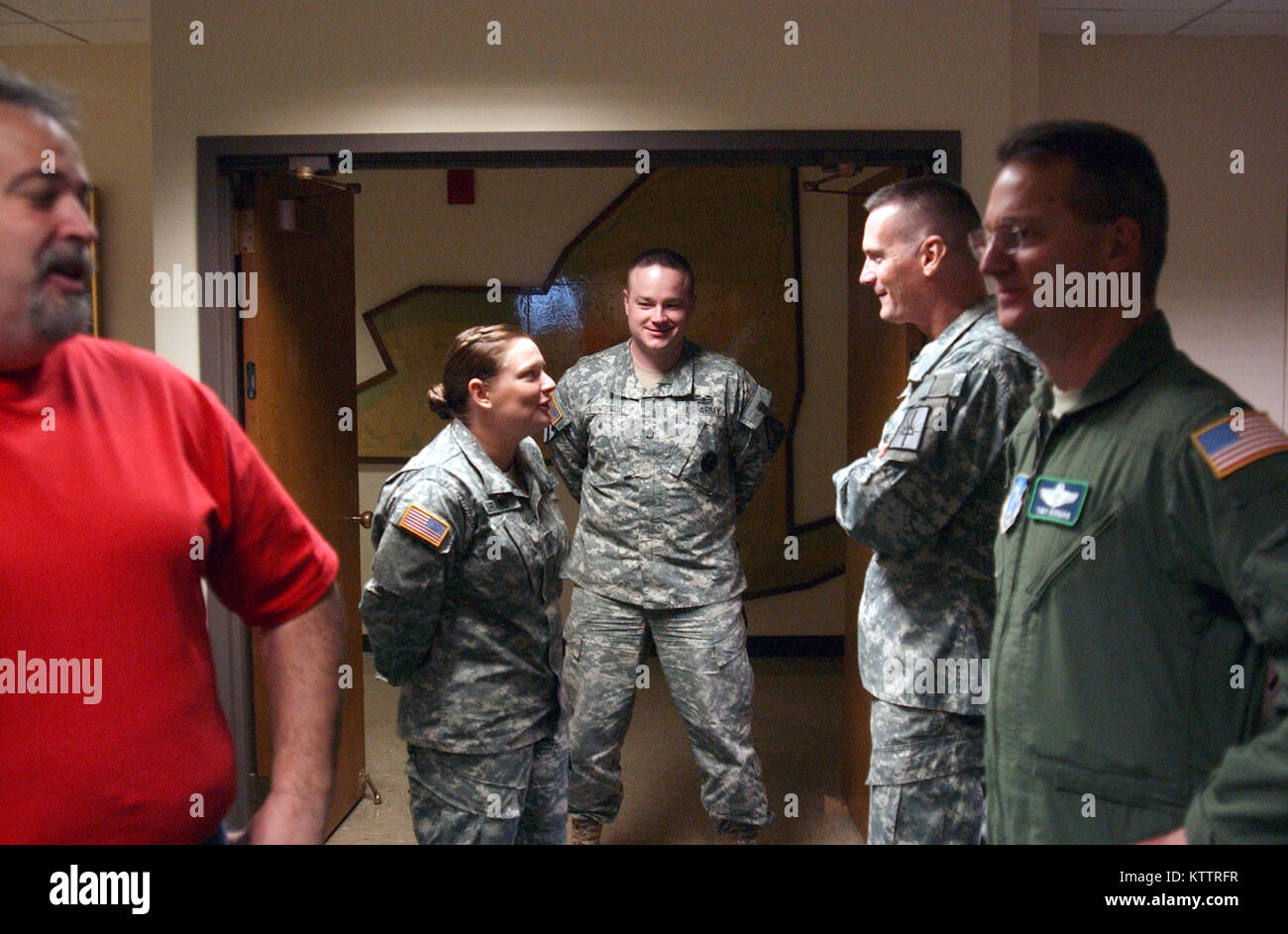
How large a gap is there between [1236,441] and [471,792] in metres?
1.16

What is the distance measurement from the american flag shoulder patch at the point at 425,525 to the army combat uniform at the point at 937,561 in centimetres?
60

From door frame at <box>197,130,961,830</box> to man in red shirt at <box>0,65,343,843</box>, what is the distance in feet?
4.23

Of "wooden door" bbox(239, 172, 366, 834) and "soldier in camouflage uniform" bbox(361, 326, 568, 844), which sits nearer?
"soldier in camouflage uniform" bbox(361, 326, 568, 844)

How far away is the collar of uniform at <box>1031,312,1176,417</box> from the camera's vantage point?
0.89 meters

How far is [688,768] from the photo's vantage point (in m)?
2.89

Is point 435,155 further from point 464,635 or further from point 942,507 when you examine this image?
point 942,507

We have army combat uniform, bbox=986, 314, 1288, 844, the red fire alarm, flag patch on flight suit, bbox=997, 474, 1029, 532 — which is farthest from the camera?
the red fire alarm

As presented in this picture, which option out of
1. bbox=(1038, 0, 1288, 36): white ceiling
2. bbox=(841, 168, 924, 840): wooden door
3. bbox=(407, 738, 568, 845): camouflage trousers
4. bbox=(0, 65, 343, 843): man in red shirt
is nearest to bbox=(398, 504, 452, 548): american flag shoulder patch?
bbox=(407, 738, 568, 845): camouflage trousers

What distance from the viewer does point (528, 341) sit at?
1691 mm

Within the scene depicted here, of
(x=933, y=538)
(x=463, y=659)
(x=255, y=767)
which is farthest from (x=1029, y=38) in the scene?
(x=255, y=767)
